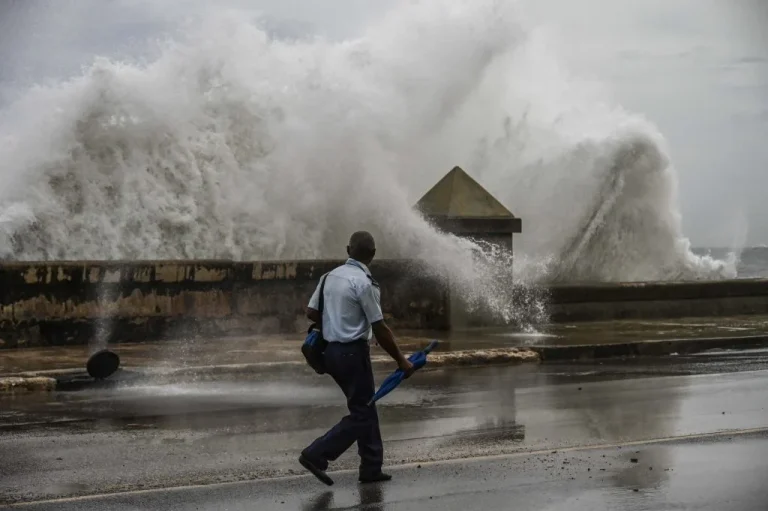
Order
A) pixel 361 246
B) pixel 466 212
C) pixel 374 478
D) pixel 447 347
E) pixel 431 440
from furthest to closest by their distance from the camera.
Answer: pixel 466 212
pixel 447 347
pixel 431 440
pixel 361 246
pixel 374 478

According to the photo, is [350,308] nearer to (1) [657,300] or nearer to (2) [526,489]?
(2) [526,489]

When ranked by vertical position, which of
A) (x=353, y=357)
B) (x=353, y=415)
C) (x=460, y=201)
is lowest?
(x=353, y=415)

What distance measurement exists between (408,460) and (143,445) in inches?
73.1

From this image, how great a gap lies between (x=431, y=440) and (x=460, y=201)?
788cm

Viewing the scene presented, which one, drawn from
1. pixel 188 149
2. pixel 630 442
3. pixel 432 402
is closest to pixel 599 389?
pixel 432 402

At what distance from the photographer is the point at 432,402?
384 inches

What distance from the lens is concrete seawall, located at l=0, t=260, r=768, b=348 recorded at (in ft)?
41.5

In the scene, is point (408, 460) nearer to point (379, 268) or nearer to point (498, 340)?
point (498, 340)

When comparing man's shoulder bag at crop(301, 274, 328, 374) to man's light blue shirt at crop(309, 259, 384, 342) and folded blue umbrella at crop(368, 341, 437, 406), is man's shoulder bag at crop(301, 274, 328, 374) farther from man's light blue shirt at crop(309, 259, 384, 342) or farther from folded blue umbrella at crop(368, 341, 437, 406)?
folded blue umbrella at crop(368, 341, 437, 406)

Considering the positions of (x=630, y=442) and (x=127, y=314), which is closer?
(x=630, y=442)

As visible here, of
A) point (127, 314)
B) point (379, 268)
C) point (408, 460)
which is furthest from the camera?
point (379, 268)

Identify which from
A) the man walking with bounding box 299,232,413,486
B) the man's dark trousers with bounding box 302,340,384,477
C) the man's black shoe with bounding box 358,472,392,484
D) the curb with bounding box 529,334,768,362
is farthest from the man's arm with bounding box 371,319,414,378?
the curb with bounding box 529,334,768,362

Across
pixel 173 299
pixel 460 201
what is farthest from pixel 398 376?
pixel 460 201

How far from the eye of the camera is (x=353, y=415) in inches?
258
